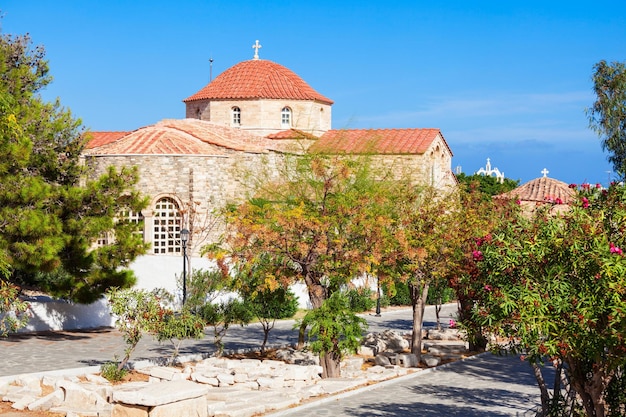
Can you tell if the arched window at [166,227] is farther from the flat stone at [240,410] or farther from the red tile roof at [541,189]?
the flat stone at [240,410]

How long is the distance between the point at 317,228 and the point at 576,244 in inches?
369

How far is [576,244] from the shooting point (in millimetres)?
9047

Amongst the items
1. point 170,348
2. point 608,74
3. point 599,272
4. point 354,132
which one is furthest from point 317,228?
point 354,132

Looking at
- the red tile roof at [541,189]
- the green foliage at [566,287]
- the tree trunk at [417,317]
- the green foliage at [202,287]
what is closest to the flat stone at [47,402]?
the green foliage at [566,287]

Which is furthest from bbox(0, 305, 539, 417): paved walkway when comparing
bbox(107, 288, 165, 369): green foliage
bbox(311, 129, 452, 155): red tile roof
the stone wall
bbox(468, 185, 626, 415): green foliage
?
A: the stone wall

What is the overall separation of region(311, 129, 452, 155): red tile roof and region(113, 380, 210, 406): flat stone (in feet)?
98.9

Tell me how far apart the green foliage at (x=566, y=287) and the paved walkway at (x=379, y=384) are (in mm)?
5234

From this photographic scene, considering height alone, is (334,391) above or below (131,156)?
below

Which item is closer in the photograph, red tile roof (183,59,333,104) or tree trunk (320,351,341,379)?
tree trunk (320,351,341,379)

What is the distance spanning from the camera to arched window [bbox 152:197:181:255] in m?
36.7

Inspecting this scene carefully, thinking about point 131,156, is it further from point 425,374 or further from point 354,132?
point 425,374

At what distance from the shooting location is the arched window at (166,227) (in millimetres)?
36719

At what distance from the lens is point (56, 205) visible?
23.0 m

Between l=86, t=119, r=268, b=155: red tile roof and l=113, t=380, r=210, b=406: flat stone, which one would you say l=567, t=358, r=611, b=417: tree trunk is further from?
l=86, t=119, r=268, b=155: red tile roof
